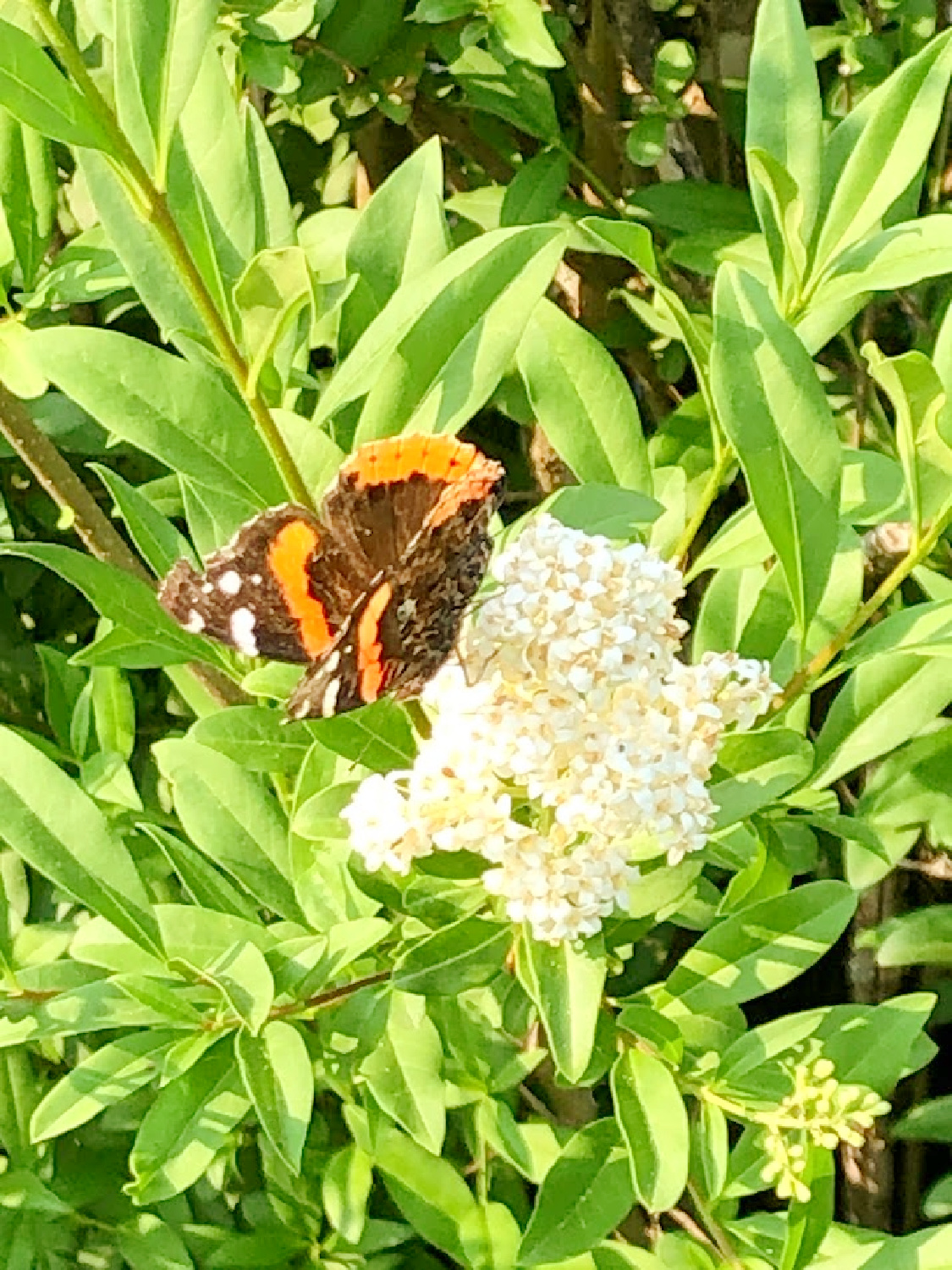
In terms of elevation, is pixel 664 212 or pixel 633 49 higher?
pixel 633 49

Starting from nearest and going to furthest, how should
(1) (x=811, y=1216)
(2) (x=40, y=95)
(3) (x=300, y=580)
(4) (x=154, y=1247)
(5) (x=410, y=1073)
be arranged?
(2) (x=40, y=95)
(3) (x=300, y=580)
(1) (x=811, y=1216)
(5) (x=410, y=1073)
(4) (x=154, y=1247)

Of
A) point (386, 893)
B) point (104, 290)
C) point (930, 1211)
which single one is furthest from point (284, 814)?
point (930, 1211)

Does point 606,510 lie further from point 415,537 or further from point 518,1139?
point 518,1139

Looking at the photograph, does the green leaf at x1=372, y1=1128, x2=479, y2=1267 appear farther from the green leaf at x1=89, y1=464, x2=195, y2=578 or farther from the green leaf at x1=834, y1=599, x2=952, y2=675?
the green leaf at x1=834, y1=599, x2=952, y2=675

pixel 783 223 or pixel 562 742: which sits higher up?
pixel 783 223

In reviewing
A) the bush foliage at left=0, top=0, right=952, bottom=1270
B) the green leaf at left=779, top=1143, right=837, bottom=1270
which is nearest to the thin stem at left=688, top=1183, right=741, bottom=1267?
the bush foliage at left=0, top=0, right=952, bottom=1270

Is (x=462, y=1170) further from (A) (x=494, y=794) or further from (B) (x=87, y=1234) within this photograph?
(A) (x=494, y=794)

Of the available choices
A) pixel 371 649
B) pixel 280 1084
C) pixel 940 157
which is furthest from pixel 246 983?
pixel 940 157
